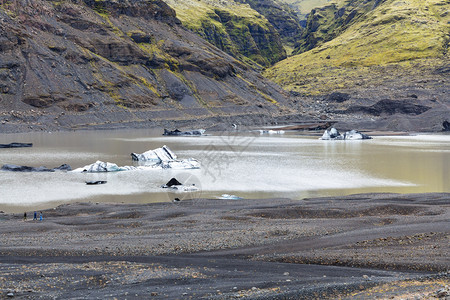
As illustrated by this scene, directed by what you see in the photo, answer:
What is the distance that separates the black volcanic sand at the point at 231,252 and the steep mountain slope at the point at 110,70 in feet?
273

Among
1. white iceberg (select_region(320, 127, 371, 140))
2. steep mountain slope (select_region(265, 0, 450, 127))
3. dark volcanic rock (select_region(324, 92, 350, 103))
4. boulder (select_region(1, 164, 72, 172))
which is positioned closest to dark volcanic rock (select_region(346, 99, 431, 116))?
steep mountain slope (select_region(265, 0, 450, 127))

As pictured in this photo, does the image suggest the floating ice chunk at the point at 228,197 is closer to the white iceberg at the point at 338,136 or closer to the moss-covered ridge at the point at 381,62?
the white iceberg at the point at 338,136

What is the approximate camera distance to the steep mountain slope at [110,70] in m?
109

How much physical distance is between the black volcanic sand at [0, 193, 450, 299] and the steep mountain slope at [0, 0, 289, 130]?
83.1m

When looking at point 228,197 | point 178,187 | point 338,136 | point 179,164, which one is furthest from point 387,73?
point 228,197

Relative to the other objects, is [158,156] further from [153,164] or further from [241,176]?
[241,176]

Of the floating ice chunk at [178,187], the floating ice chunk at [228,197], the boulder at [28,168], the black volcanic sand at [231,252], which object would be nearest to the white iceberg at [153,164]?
the boulder at [28,168]

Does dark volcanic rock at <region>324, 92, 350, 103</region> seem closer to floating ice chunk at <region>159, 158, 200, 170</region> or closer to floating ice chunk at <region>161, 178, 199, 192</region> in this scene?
floating ice chunk at <region>159, 158, 200, 170</region>

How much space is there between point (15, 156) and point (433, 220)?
45.8 meters

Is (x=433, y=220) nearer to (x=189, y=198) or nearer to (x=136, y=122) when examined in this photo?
(x=189, y=198)

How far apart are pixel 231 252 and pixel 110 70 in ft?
380

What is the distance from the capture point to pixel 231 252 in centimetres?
1603

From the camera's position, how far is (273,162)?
160ft

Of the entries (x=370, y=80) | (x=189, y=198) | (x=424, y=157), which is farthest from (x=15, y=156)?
(x=370, y=80)
